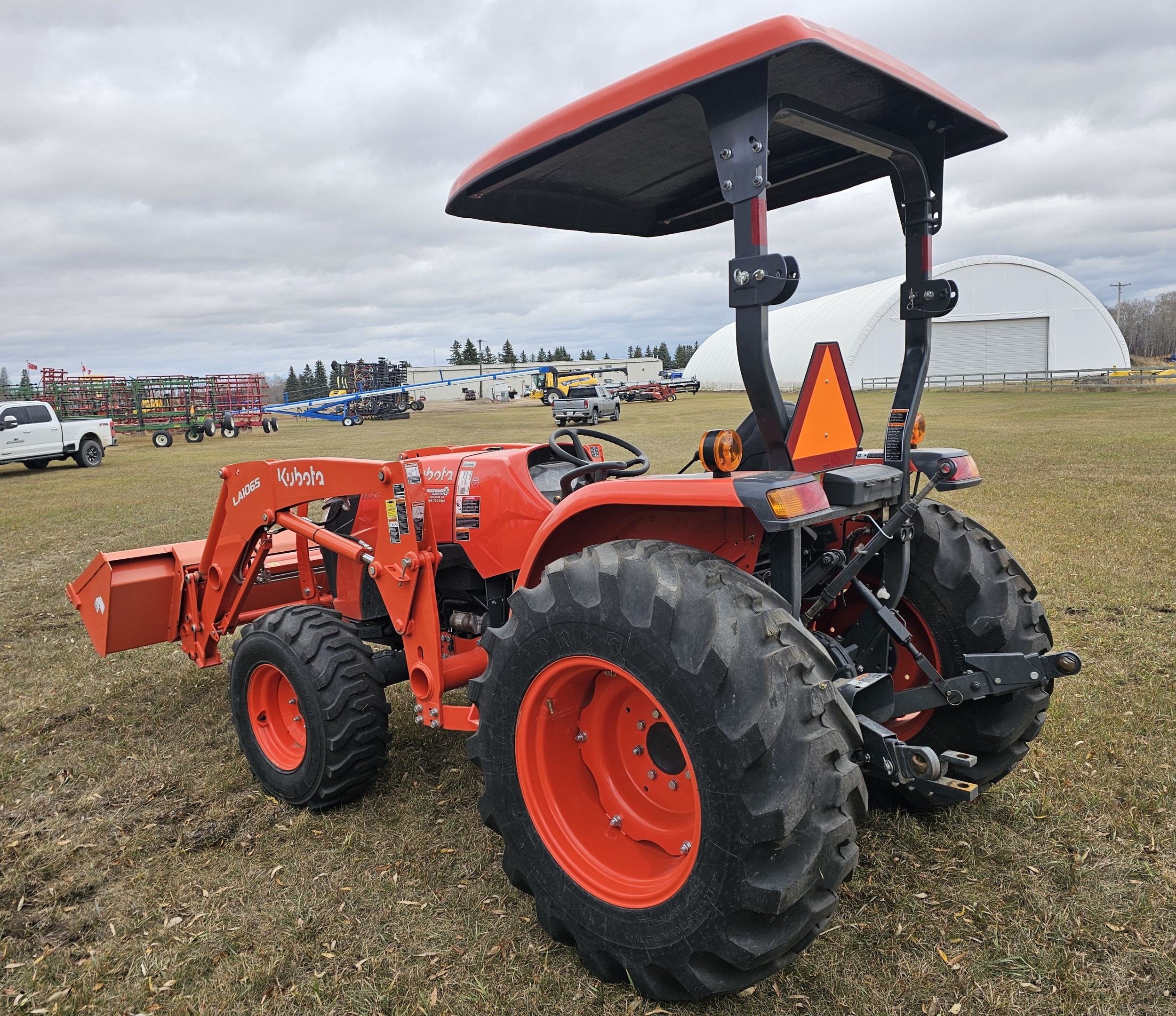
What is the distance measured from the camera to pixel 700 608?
2.14 metres

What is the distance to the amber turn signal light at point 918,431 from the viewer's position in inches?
115

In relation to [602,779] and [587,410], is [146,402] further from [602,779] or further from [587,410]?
[602,779]

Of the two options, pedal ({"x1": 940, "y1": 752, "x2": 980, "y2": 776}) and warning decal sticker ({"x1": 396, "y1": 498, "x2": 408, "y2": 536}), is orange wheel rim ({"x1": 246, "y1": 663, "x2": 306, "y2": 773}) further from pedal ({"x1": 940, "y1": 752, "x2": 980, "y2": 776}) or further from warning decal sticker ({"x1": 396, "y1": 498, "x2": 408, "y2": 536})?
pedal ({"x1": 940, "y1": 752, "x2": 980, "y2": 776})

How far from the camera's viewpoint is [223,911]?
2828mm

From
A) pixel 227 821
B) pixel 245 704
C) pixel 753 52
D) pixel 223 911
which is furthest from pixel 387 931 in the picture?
pixel 753 52

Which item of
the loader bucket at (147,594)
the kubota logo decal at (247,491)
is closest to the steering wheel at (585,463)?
the kubota logo decal at (247,491)

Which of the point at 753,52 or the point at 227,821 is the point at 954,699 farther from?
the point at 227,821

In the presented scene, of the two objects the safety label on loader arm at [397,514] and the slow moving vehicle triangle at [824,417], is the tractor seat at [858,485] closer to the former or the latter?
the slow moving vehicle triangle at [824,417]

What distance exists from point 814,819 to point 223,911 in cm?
206

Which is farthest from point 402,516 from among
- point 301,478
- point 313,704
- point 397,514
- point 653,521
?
point 653,521

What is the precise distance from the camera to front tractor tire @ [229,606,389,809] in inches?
131

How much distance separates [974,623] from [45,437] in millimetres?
21585

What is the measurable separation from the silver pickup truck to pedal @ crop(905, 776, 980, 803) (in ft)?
95.2

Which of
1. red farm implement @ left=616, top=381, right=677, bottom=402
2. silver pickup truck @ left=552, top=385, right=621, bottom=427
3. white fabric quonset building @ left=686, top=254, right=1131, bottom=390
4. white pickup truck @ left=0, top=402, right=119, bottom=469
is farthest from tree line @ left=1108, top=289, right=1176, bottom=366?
white pickup truck @ left=0, top=402, right=119, bottom=469
